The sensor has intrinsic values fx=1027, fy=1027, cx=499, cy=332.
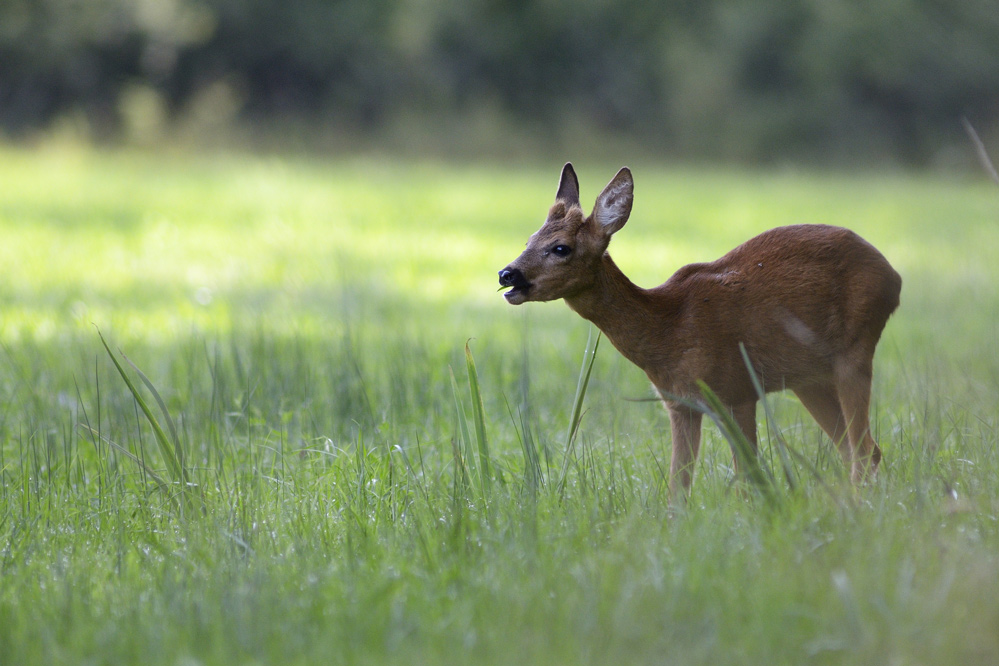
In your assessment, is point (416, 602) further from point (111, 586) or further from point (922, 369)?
point (922, 369)

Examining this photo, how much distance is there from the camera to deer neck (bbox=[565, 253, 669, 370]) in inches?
126

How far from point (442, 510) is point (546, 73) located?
102 ft

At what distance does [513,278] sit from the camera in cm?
296

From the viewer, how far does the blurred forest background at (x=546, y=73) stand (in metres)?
27.1

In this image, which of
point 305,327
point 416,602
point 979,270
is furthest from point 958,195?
point 416,602

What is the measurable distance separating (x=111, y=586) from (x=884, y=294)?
7.86 feet

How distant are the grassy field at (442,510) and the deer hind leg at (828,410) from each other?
0.50 feet

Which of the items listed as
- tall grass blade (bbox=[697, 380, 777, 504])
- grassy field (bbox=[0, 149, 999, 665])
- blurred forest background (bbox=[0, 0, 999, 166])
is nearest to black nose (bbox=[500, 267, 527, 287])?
grassy field (bbox=[0, 149, 999, 665])

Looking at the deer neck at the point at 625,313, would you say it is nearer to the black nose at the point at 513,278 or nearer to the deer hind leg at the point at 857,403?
the black nose at the point at 513,278

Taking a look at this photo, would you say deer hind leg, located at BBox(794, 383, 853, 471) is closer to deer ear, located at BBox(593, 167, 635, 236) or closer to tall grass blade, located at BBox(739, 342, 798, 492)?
tall grass blade, located at BBox(739, 342, 798, 492)

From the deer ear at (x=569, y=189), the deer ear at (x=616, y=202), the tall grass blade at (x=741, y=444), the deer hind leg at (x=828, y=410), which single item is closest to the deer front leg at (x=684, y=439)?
the tall grass blade at (x=741, y=444)

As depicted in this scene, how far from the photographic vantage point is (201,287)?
27.1 feet

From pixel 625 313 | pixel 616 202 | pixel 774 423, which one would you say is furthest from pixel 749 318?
pixel 774 423

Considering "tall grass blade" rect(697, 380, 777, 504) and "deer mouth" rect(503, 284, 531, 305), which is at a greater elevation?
"deer mouth" rect(503, 284, 531, 305)
